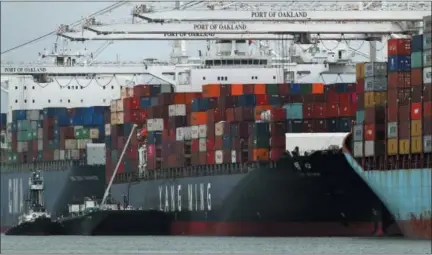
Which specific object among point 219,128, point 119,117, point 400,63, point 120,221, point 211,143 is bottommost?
point 120,221

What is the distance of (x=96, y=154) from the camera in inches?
3903

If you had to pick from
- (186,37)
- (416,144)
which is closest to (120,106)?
(186,37)

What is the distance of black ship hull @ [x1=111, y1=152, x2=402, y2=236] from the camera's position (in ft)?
A: 264

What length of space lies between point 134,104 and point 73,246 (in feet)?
54.1

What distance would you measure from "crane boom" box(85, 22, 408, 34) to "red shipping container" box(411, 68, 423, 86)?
770 centimetres

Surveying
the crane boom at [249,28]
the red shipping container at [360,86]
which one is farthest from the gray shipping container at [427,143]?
the crane boom at [249,28]

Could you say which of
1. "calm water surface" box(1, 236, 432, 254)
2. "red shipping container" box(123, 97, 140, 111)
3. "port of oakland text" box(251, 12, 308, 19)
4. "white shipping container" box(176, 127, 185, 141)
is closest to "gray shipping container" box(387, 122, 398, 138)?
"calm water surface" box(1, 236, 432, 254)

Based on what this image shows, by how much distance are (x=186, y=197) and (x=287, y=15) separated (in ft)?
52.6

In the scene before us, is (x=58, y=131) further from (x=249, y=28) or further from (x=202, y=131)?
(x=249, y=28)

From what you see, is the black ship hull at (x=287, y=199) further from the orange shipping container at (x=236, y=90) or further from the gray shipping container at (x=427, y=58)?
the gray shipping container at (x=427, y=58)

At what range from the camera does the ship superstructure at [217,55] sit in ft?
253

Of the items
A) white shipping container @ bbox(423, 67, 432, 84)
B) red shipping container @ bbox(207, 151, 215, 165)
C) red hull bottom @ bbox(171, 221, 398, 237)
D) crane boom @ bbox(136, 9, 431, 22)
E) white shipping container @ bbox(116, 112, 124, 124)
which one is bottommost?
red hull bottom @ bbox(171, 221, 398, 237)

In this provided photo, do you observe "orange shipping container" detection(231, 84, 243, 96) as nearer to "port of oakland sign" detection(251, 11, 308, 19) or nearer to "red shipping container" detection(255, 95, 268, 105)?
"red shipping container" detection(255, 95, 268, 105)

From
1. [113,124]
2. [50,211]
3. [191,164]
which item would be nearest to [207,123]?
[191,164]
